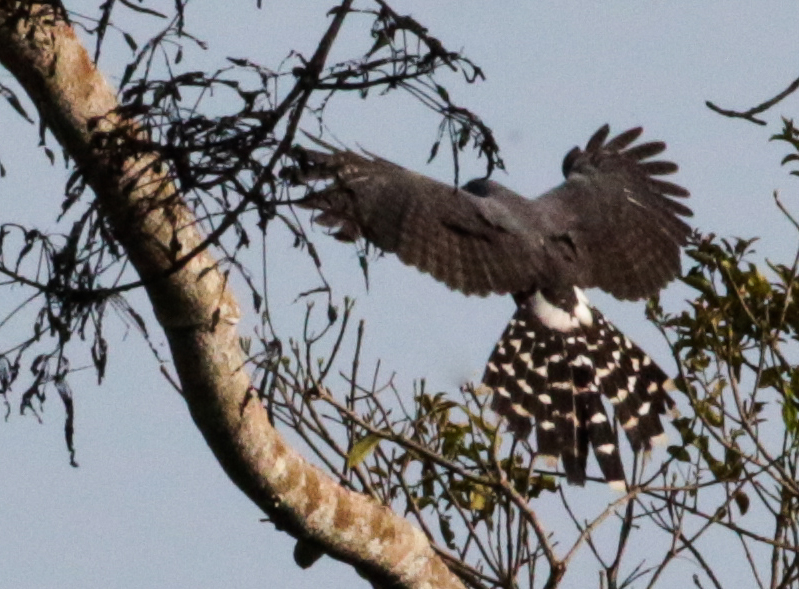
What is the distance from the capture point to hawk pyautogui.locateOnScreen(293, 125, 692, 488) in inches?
224

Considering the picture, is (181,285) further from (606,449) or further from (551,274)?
(551,274)

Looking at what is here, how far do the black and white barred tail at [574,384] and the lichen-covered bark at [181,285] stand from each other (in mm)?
2261

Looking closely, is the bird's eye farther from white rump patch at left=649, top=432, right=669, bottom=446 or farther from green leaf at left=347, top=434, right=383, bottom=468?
green leaf at left=347, top=434, right=383, bottom=468

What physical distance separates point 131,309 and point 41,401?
30cm

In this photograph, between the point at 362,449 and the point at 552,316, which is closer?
the point at 362,449

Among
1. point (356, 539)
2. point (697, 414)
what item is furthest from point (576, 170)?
point (356, 539)

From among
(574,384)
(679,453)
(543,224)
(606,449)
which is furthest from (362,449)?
(543,224)

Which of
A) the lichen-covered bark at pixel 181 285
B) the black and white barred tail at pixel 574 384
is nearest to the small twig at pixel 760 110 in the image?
the lichen-covered bark at pixel 181 285

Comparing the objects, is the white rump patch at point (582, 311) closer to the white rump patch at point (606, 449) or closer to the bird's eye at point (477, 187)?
the bird's eye at point (477, 187)

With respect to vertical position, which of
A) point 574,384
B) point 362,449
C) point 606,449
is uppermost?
point 574,384

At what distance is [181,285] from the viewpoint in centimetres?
289

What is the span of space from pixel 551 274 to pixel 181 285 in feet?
11.7

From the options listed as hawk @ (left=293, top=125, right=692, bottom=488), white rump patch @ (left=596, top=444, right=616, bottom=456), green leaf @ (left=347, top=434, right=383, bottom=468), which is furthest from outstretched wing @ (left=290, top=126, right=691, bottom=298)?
green leaf @ (left=347, top=434, right=383, bottom=468)

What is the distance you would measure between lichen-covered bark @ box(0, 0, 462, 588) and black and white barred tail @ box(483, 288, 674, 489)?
2261 mm
